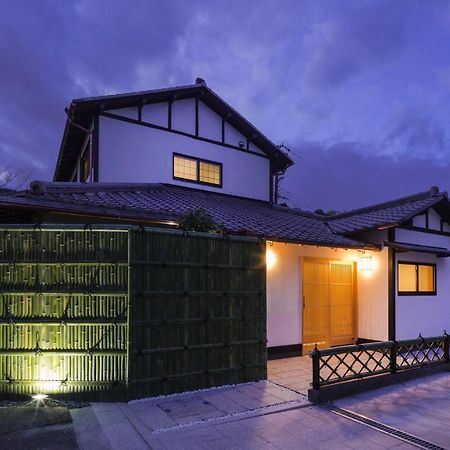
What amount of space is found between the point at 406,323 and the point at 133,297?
8.42 meters

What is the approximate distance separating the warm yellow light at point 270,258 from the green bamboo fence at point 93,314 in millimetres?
3344

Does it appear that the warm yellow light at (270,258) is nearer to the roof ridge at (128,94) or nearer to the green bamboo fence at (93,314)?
the green bamboo fence at (93,314)

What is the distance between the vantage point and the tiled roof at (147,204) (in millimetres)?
6340

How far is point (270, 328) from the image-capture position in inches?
348

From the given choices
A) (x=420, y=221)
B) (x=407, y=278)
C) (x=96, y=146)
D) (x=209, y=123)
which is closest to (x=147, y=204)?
(x=96, y=146)

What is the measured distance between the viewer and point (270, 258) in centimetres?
898

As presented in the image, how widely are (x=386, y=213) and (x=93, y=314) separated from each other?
9.66 metres

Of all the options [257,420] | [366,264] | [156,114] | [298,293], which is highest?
[156,114]

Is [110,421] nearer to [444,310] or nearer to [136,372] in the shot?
[136,372]

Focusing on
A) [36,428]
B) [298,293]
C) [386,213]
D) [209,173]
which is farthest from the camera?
[209,173]

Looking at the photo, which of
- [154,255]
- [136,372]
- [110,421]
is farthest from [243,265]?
[110,421]

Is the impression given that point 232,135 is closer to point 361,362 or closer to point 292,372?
point 292,372

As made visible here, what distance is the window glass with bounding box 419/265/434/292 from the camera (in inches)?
455

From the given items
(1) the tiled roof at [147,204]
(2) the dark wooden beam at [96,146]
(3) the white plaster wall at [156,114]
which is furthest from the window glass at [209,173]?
(2) the dark wooden beam at [96,146]
